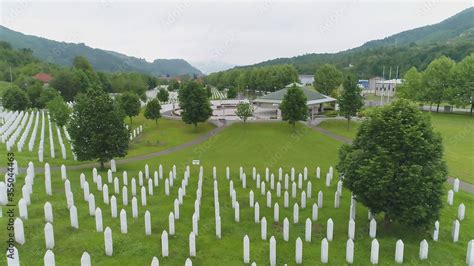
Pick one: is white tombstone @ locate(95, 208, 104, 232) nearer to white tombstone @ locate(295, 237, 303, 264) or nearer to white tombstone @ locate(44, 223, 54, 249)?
white tombstone @ locate(44, 223, 54, 249)

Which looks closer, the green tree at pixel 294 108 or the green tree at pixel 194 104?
the green tree at pixel 294 108

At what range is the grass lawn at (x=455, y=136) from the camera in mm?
26291

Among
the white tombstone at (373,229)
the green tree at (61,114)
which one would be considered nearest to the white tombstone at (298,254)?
the white tombstone at (373,229)

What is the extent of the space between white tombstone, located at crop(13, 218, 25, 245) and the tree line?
48655 millimetres

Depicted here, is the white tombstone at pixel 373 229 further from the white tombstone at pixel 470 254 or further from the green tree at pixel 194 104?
the green tree at pixel 194 104

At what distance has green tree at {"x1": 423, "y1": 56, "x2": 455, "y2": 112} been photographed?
178 feet

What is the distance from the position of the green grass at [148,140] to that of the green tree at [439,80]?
1385 inches

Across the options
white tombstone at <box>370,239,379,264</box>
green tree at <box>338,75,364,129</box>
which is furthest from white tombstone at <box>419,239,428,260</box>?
green tree at <box>338,75,364,129</box>

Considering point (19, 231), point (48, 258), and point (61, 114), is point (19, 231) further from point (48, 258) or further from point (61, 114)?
point (61, 114)

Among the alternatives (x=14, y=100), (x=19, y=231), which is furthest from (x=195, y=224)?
(x=14, y=100)

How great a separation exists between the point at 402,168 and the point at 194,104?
30.6m

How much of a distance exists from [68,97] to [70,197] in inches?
2584

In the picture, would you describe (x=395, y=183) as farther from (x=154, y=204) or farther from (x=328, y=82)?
(x=328, y=82)

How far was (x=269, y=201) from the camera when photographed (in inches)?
725
